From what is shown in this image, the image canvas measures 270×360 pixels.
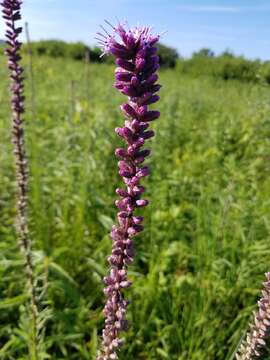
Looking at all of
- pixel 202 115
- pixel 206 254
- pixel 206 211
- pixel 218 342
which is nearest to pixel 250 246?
pixel 206 254

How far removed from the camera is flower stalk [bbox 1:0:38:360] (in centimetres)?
279

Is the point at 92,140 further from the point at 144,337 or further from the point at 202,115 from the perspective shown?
the point at 202,115

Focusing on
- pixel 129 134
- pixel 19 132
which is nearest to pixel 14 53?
pixel 19 132

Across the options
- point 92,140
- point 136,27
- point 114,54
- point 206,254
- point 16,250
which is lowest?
point 16,250

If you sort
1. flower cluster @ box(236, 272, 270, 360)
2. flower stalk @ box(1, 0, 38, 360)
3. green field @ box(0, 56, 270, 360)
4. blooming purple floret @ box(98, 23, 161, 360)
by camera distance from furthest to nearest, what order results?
1. green field @ box(0, 56, 270, 360)
2. flower stalk @ box(1, 0, 38, 360)
3. flower cluster @ box(236, 272, 270, 360)
4. blooming purple floret @ box(98, 23, 161, 360)

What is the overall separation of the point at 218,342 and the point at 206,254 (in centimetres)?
91

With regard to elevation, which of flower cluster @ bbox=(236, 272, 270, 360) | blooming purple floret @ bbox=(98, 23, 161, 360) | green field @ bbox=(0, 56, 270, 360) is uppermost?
blooming purple floret @ bbox=(98, 23, 161, 360)

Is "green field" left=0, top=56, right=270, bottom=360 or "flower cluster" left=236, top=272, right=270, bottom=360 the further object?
"green field" left=0, top=56, right=270, bottom=360

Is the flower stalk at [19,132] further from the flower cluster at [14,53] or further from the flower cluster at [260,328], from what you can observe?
the flower cluster at [260,328]

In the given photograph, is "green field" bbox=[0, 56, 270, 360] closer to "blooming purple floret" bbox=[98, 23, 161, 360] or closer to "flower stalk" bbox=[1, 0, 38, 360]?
"flower stalk" bbox=[1, 0, 38, 360]

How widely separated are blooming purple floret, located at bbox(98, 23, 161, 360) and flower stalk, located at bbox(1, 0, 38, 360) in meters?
1.08

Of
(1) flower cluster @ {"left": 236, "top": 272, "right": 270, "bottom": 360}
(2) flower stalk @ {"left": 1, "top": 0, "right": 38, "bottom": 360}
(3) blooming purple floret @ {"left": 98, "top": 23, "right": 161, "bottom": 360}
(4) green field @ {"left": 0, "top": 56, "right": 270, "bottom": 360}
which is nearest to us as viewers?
(3) blooming purple floret @ {"left": 98, "top": 23, "right": 161, "bottom": 360}

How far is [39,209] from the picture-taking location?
502cm

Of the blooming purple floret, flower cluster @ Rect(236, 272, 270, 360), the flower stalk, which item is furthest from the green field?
the blooming purple floret
